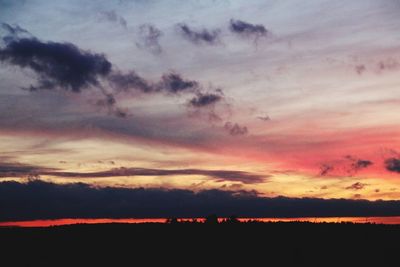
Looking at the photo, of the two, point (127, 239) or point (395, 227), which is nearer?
point (127, 239)

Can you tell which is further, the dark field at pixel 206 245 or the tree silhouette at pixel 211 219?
the tree silhouette at pixel 211 219

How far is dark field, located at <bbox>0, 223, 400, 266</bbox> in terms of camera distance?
65500 mm

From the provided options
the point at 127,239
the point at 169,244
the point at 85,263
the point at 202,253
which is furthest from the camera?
the point at 127,239

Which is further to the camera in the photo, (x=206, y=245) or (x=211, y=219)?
(x=211, y=219)

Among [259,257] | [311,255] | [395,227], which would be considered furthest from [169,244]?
[395,227]

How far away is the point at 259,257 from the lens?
A: 67.1 metres

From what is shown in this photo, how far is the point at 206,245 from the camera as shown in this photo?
74.0 m

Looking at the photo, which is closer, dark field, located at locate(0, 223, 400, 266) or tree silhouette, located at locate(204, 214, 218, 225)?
dark field, located at locate(0, 223, 400, 266)

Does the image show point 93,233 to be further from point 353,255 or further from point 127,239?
point 353,255

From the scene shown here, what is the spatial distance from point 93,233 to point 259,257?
2967cm

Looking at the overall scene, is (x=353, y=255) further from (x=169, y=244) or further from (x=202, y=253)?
(x=169, y=244)

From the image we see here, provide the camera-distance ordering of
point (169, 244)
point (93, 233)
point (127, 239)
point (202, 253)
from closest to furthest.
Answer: point (202, 253), point (169, 244), point (127, 239), point (93, 233)

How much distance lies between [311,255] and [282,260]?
4026 mm

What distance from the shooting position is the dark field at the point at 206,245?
65500mm
